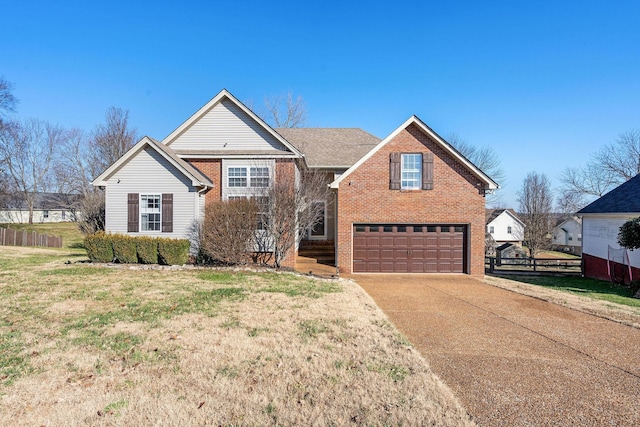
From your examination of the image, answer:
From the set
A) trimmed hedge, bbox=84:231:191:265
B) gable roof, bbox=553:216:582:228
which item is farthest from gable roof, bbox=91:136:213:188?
gable roof, bbox=553:216:582:228

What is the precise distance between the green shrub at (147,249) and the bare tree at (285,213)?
4.06 m

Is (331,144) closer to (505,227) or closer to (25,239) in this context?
(25,239)

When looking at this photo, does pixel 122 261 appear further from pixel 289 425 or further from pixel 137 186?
pixel 289 425

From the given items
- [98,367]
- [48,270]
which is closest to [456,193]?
[98,367]

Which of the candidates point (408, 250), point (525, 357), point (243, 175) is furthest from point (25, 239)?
point (525, 357)

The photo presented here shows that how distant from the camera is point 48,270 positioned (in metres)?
12.5

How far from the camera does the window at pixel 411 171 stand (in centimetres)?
1462

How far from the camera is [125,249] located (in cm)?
1353

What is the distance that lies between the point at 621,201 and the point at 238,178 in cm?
1928

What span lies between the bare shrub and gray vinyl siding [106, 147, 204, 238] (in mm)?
1745

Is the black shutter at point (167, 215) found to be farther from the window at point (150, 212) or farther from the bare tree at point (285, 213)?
the bare tree at point (285, 213)

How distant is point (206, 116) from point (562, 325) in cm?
1561

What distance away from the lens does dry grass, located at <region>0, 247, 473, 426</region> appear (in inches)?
148

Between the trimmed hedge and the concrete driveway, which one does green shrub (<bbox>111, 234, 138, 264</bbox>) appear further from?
the concrete driveway
